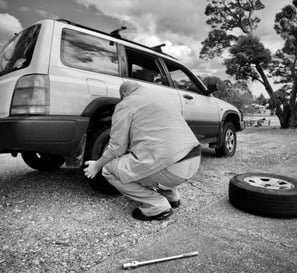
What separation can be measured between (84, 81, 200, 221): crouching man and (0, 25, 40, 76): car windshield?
106cm

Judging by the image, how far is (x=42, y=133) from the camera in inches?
83.2

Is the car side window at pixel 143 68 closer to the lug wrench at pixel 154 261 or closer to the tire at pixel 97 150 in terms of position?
the tire at pixel 97 150

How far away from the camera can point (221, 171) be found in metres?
3.83

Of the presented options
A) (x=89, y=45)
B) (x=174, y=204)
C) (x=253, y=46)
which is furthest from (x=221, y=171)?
(x=253, y=46)

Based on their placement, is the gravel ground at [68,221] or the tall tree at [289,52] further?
the tall tree at [289,52]

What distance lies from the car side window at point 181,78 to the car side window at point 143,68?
287 millimetres

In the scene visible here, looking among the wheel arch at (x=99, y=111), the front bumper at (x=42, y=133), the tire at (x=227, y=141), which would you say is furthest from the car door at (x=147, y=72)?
the tire at (x=227, y=141)

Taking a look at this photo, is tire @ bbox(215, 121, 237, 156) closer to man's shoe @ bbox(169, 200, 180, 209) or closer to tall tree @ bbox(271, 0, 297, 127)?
man's shoe @ bbox(169, 200, 180, 209)

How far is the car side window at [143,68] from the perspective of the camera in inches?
120

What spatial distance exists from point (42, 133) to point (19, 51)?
1026mm

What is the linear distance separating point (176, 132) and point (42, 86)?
1.28 m

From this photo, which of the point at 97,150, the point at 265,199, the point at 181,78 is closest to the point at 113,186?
the point at 97,150

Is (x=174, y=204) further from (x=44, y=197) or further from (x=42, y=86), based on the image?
(x=42, y=86)

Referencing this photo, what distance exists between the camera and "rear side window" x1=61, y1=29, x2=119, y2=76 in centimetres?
240
